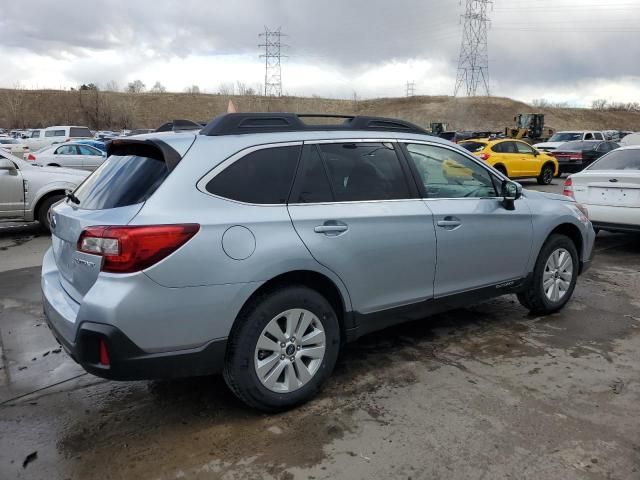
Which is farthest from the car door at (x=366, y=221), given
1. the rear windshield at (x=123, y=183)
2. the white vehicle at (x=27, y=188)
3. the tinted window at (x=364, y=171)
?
the white vehicle at (x=27, y=188)

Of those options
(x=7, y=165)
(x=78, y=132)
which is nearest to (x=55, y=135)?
(x=78, y=132)

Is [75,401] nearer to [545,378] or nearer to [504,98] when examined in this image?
[545,378]

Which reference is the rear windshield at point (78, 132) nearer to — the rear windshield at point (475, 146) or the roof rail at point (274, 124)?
the rear windshield at point (475, 146)

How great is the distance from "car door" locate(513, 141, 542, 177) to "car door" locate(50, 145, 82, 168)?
48.5 ft

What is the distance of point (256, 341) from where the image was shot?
10.3ft

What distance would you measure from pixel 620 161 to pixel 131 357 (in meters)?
8.15

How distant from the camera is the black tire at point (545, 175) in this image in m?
19.5

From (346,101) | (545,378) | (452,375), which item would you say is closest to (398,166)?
(452,375)

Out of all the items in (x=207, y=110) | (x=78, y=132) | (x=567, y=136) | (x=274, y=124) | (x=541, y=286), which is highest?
(x=207, y=110)

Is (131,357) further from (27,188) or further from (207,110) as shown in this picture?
(207,110)

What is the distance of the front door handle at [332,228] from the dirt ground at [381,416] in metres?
1.08

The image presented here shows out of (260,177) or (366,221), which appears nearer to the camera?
(260,177)

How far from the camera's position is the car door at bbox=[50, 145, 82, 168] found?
58.7 ft

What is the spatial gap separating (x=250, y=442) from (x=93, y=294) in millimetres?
1175
